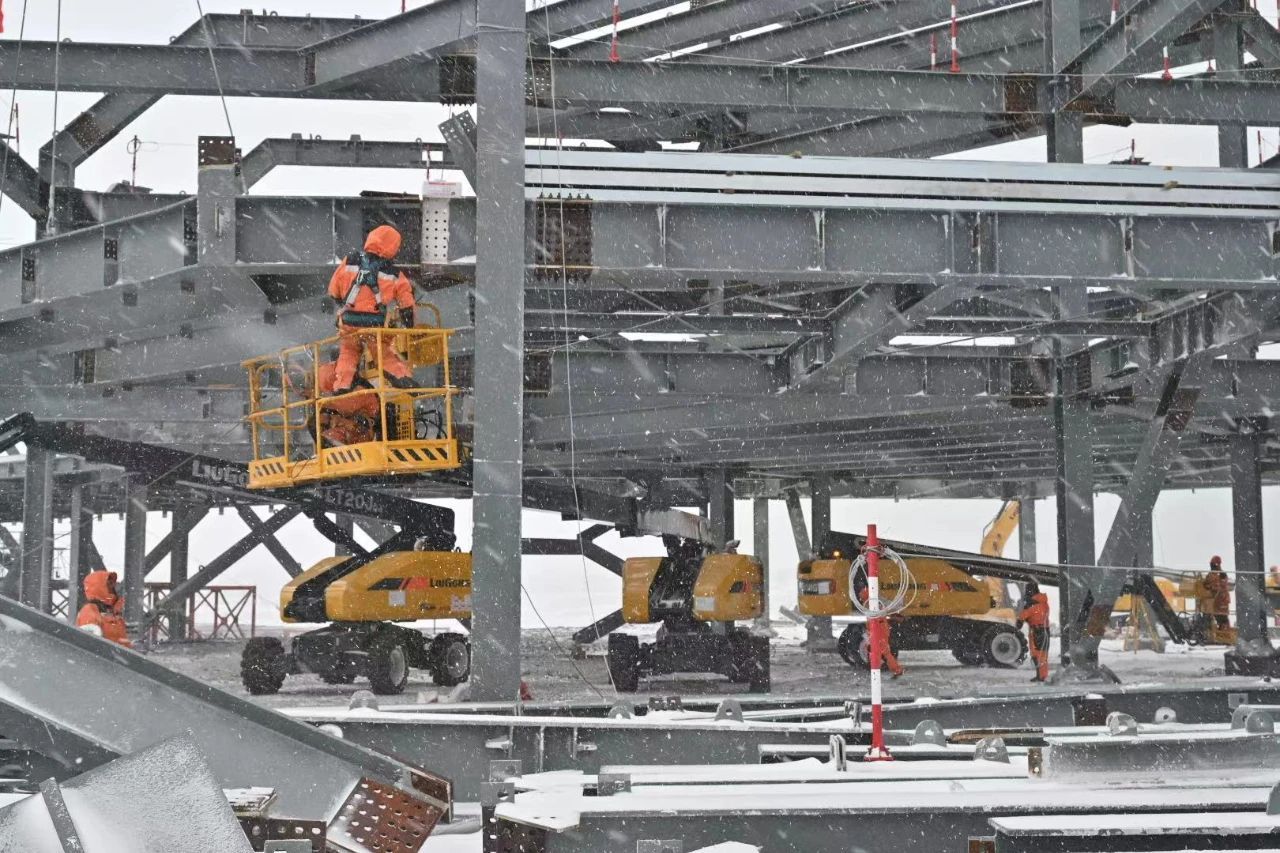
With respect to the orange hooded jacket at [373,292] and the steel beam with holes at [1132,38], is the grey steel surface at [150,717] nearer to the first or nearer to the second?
the orange hooded jacket at [373,292]

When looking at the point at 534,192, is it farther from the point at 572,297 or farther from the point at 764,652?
the point at 764,652

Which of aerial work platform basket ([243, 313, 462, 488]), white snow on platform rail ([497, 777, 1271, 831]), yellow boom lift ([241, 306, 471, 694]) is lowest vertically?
yellow boom lift ([241, 306, 471, 694])

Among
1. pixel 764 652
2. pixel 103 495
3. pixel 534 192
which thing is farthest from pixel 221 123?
pixel 534 192

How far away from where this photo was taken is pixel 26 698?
5016 millimetres

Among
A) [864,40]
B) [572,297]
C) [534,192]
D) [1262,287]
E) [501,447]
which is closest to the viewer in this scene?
[501,447]

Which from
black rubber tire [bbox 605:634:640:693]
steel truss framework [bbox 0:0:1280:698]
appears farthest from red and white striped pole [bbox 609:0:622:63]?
black rubber tire [bbox 605:634:640:693]

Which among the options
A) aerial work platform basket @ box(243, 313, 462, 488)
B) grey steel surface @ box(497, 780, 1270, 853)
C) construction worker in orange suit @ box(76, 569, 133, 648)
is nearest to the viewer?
grey steel surface @ box(497, 780, 1270, 853)

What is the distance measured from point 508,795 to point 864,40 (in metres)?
15.1

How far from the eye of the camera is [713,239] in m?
13.5

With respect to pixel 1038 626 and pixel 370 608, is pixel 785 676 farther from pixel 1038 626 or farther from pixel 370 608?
pixel 370 608

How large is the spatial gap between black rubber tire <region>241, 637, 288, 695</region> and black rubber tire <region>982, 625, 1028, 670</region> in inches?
524

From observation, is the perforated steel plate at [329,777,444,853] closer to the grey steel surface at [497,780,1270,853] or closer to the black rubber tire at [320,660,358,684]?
the grey steel surface at [497,780,1270,853]

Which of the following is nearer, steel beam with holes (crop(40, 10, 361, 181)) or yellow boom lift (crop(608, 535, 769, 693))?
steel beam with holes (crop(40, 10, 361, 181))

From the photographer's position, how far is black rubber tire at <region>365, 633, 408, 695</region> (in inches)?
758
